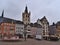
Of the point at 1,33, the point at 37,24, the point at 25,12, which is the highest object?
the point at 25,12

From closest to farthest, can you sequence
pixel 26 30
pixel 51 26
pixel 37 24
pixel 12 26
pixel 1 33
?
pixel 1 33 → pixel 12 26 → pixel 26 30 → pixel 37 24 → pixel 51 26

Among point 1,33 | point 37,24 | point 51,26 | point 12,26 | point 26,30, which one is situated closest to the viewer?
point 1,33

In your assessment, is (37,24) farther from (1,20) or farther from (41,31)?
(1,20)

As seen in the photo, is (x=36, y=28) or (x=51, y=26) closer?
(x=36, y=28)

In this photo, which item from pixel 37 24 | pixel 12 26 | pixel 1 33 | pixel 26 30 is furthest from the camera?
pixel 37 24

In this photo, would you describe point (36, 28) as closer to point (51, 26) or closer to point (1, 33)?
point (51, 26)

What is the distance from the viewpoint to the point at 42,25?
5859cm

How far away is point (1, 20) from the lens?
50469mm

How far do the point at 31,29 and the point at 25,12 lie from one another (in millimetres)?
9500

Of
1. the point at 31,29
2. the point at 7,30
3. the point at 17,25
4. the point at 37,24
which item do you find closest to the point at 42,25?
the point at 37,24

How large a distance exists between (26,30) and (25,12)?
10.5m

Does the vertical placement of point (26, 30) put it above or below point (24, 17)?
below

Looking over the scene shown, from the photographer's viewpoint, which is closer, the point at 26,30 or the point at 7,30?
the point at 7,30

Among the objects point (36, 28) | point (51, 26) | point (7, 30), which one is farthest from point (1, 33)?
point (51, 26)
